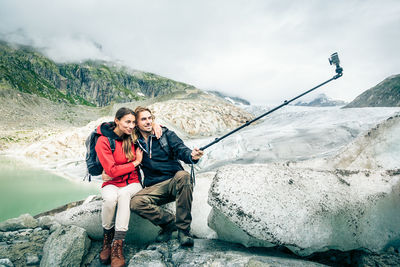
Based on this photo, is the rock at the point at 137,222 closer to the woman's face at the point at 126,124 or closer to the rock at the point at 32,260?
the rock at the point at 32,260

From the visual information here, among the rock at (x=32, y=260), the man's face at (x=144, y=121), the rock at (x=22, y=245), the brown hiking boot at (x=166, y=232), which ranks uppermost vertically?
the man's face at (x=144, y=121)

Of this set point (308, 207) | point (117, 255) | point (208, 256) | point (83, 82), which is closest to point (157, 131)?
point (117, 255)

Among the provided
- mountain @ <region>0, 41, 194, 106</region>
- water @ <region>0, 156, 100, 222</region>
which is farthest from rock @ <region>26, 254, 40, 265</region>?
mountain @ <region>0, 41, 194, 106</region>

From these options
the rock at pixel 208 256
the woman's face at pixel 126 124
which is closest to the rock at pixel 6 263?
the rock at pixel 208 256

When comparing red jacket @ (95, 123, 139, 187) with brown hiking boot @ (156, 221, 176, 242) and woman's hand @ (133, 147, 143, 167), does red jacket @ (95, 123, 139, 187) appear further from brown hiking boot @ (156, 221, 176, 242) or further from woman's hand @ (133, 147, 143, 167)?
brown hiking boot @ (156, 221, 176, 242)

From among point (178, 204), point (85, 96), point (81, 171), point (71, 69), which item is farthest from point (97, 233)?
point (71, 69)

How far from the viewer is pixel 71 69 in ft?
622

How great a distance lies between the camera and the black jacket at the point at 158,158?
404cm

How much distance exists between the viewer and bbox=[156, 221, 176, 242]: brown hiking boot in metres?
3.75

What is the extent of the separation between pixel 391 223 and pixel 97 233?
4886mm

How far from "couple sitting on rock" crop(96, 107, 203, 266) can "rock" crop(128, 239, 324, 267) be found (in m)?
0.18

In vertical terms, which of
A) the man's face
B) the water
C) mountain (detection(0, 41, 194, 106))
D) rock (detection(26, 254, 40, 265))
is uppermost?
mountain (detection(0, 41, 194, 106))

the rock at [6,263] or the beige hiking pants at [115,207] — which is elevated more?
the beige hiking pants at [115,207]

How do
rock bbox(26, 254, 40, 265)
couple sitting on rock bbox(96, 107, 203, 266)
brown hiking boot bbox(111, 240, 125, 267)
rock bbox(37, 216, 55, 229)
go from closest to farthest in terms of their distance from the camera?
brown hiking boot bbox(111, 240, 125, 267)
couple sitting on rock bbox(96, 107, 203, 266)
rock bbox(26, 254, 40, 265)
rock bbox(37, 216, 55, 229)
